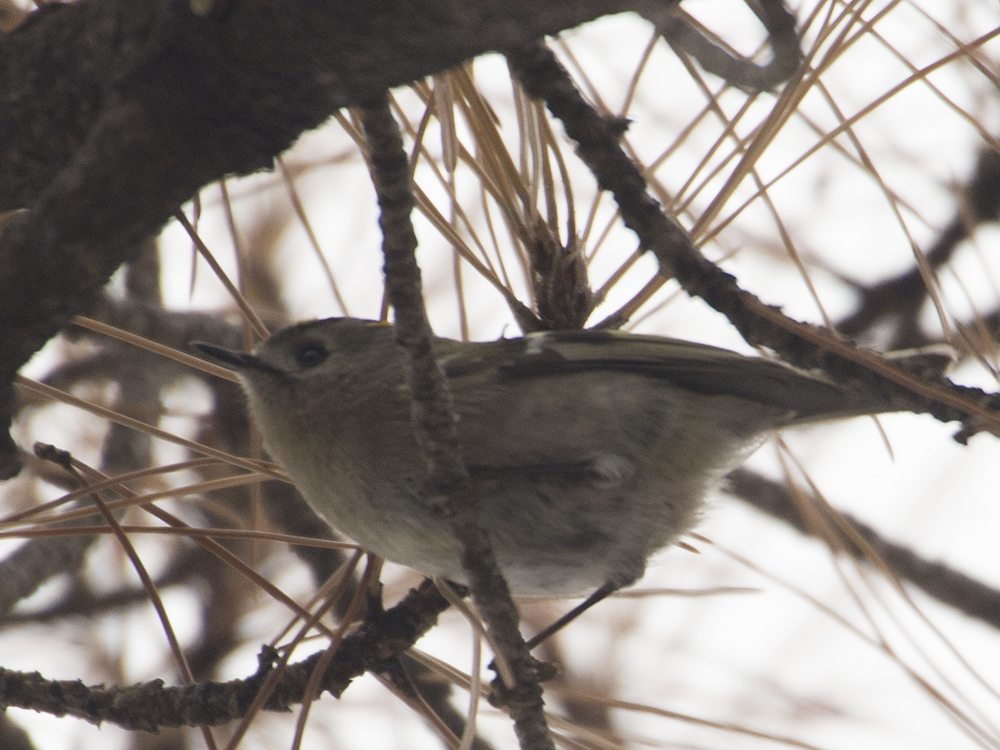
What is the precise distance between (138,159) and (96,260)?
3.7 inches

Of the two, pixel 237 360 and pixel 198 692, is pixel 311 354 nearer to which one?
pixel 237 360

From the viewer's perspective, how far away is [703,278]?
1.15 m

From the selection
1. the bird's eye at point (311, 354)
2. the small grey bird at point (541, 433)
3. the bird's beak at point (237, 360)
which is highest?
the bird's eye at point (311, 354)

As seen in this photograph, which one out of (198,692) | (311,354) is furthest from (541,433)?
(198,692)

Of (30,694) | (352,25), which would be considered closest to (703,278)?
(352,25)

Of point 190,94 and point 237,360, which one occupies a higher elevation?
point 237,360

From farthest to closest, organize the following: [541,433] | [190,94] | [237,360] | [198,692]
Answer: [237,360] → [541,433] → [198,692] → [190,94]

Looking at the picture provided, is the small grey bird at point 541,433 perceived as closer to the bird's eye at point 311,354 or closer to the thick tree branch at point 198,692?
the bird's eye at point 311,354

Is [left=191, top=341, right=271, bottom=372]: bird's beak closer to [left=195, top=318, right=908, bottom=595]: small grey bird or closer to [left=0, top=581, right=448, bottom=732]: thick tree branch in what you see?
[left=195, top=318, right=908, bottom=595]: small grey bird

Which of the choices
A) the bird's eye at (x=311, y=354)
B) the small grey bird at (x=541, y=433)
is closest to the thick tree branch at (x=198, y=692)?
the small grey bird at (x=541, y=433)

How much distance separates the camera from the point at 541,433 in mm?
1497

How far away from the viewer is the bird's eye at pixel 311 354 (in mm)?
1705

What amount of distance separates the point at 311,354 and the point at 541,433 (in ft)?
1.44

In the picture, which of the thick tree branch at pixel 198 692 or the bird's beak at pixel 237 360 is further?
the bird's beak at pixel 237 360
